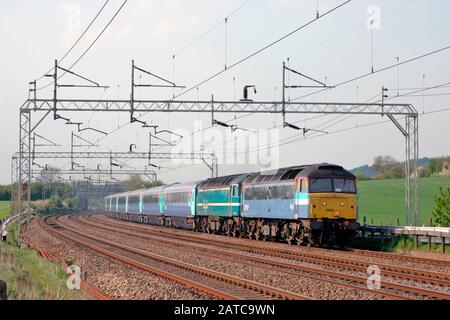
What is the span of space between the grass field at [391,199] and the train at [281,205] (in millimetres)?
14542

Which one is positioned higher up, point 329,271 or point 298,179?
point 298,179

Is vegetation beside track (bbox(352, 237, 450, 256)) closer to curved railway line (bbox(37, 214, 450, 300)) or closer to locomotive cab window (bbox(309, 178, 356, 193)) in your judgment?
curved railway line (bbox(37, 214, 450, 300))

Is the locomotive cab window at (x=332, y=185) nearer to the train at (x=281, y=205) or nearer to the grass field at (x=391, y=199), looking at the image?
the train at (x=281, y=205)

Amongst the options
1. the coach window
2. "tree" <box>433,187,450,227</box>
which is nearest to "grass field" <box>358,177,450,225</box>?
"tree" <box>433,187,450,227</box>

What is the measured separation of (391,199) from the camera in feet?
257

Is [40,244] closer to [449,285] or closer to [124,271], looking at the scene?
[124,271]

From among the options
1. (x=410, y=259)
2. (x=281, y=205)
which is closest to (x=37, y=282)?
(x=410, y=259)

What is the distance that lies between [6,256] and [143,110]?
16827mm

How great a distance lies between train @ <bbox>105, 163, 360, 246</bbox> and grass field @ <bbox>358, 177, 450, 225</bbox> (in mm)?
14542

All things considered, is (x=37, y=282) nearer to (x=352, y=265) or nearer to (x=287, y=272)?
(x=287, y=272)

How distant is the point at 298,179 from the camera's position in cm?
3123

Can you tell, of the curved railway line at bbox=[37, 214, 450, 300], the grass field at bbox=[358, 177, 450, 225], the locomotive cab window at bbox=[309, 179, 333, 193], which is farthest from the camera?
the grass field at bbox=[358, 177, 450, 225]

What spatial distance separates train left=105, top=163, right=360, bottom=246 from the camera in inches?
1196
